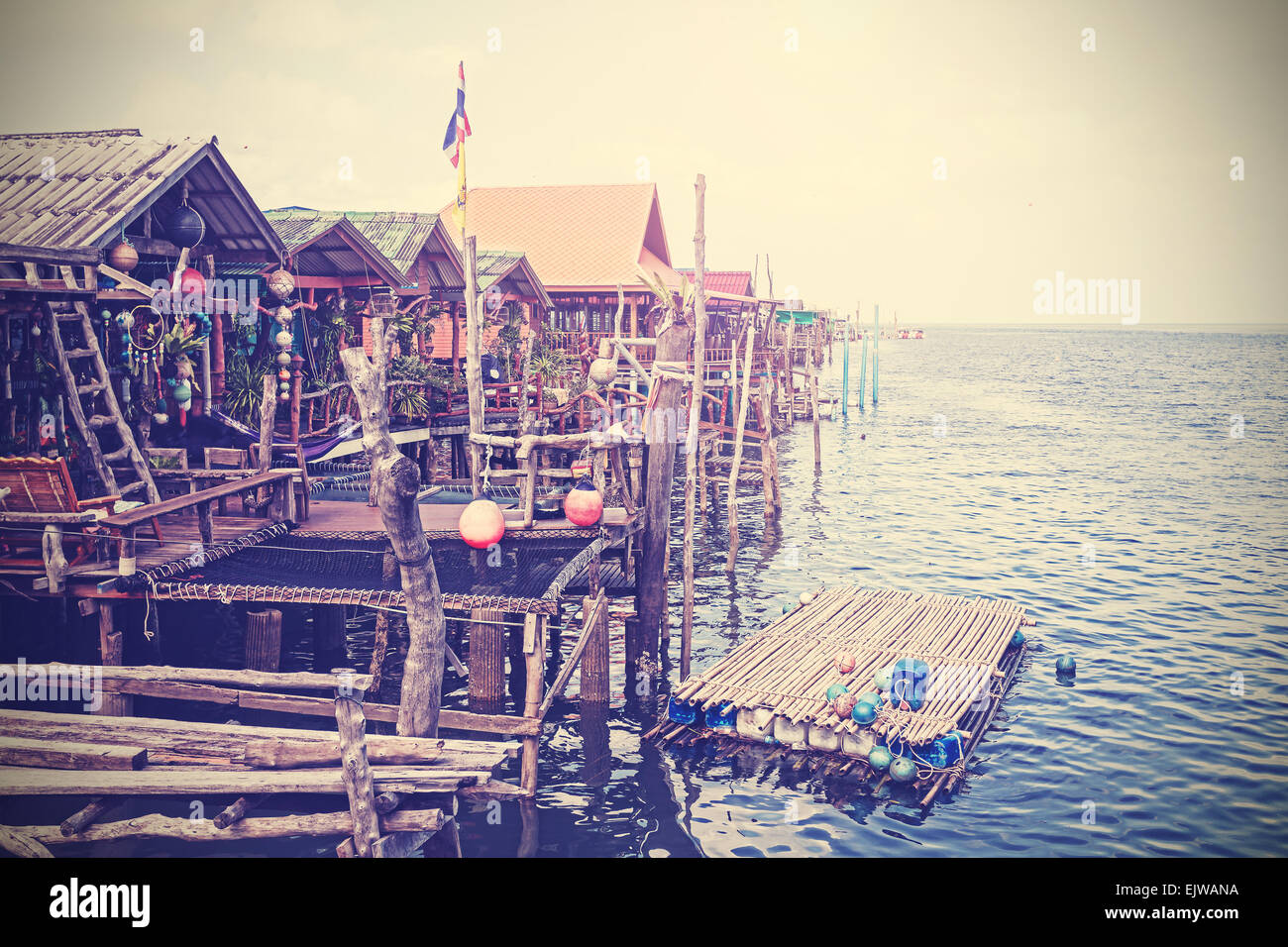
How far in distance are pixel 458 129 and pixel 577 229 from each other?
862 inches

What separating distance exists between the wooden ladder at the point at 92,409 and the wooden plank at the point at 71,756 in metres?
4.07

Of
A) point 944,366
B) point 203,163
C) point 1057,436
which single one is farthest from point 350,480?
point 944,366

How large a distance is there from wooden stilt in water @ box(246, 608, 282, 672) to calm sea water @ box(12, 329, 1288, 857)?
2.27m

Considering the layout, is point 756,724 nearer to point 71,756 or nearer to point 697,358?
point 697,358

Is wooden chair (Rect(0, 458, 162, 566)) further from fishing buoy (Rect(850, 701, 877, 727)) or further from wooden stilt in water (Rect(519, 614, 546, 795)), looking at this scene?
fishing buoy (Rect(850, 701, 877, 727))

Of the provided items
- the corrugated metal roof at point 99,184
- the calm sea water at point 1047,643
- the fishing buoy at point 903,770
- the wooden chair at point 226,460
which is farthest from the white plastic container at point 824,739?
the corrugated metal roof at point 99,184

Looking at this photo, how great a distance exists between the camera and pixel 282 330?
16.9 metres

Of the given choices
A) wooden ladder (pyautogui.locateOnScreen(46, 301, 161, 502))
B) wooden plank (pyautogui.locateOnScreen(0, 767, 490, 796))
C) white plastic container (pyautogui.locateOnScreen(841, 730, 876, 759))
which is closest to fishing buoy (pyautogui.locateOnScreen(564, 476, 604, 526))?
white plastic container (pyautogui.locateOnScreen(841, 730, 876, 759))

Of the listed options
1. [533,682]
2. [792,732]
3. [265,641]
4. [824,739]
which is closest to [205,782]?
[533,682]
